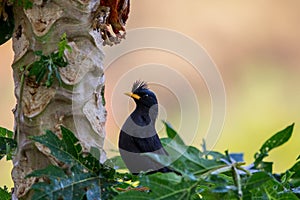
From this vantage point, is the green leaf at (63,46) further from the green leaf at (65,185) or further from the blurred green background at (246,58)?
the blurred green background at (246,58)

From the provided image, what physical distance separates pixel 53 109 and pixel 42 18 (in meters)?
0.11

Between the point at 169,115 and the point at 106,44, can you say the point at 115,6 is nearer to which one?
the point at 106,44

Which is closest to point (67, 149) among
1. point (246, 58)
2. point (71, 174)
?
point (71, 174)

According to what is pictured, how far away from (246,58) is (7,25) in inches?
50.4

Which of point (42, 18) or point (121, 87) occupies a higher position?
point (121, 87)

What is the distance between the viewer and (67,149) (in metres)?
0.63

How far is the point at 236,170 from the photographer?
1.77ft

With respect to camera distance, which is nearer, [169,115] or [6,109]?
[169,115]

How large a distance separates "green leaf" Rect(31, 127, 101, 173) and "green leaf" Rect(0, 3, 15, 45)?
0.18m

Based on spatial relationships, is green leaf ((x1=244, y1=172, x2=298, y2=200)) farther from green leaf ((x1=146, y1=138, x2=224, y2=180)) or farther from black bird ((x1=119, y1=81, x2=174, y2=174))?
black bird ((x1=119, y1=81, x2=174, y2=174))

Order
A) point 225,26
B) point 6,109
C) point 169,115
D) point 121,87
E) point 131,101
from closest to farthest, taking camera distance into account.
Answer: point 169,115
point 121,87
point 131,101
point 6,109
point 225,26

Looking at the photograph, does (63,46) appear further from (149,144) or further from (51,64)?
(149,144)

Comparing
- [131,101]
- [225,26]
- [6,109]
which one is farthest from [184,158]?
[225,26]

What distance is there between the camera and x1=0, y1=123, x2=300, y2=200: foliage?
1.74ft
